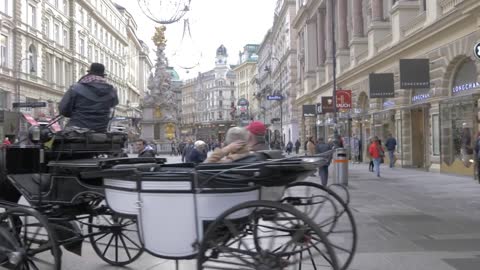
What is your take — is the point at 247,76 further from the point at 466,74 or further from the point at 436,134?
the point at 466,74

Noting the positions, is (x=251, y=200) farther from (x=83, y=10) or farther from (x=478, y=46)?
(x=83, y=10)

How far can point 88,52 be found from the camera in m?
71.6

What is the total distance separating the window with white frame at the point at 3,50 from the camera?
146 feet

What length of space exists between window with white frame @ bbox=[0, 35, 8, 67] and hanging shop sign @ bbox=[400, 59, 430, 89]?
1411 inches

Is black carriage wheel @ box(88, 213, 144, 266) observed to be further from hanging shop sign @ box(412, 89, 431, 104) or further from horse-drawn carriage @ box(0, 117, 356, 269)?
hanging shop sign @ box(412, 89, 431, 104)

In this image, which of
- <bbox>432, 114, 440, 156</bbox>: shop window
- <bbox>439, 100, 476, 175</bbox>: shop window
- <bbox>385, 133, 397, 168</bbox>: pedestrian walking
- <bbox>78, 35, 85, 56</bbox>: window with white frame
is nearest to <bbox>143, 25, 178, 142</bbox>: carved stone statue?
<bbox>78, 35, 85, 56</bbox>: window with white frame

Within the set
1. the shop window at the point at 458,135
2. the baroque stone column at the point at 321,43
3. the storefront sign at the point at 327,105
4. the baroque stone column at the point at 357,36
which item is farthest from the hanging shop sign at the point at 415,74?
the baroque stone column at the point at 321,43

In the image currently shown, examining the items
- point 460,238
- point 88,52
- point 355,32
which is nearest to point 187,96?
point 88,52

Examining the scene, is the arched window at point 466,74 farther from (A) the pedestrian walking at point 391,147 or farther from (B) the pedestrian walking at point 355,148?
(B) the pedestrian walking at point 355,148

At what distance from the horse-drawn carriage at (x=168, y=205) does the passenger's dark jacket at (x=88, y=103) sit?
0.76 ft

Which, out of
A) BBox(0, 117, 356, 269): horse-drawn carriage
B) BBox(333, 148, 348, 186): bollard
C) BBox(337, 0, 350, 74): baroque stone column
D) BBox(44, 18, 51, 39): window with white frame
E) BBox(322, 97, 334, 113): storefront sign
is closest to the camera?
BBox(0, 117, 356, 269): horse-drawn carriage

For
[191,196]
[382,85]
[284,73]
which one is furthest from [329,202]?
[284,73]

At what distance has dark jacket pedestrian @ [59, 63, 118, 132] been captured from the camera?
18.4 feet

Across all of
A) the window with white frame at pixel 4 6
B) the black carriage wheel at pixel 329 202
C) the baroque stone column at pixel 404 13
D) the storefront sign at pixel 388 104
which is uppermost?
the window with white frame at pixel 4 6
